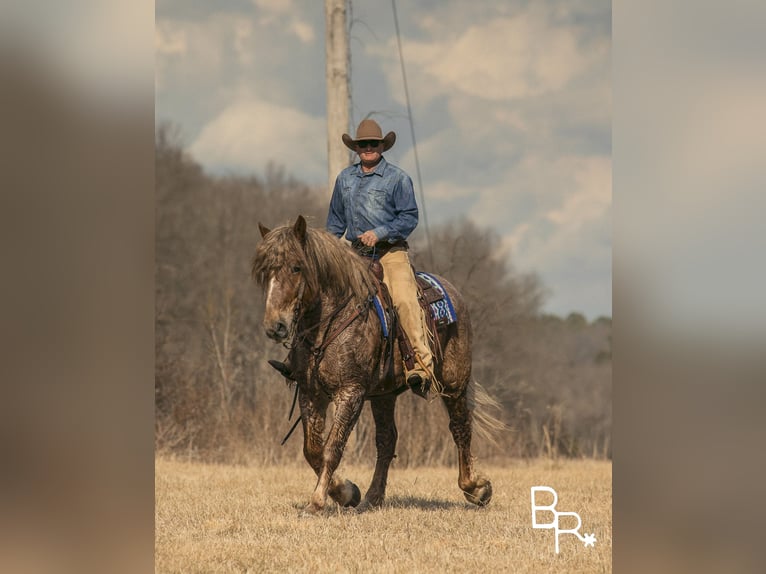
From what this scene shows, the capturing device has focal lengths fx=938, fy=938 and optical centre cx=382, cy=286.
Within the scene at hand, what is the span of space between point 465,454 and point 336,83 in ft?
19.9

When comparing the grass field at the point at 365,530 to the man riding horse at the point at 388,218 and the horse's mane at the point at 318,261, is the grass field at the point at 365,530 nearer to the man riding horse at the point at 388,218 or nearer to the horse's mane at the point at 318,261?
the man riding horse at the point at 388,218

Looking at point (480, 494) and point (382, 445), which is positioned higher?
point (382, 445)

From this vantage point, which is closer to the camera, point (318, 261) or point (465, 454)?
point (318, 261)

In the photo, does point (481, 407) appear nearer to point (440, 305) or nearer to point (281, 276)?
point (440, 305)

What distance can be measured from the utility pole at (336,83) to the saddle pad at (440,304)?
4.36 metres

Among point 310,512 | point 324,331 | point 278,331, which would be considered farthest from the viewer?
point 324,331

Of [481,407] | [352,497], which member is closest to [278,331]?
[352,497]

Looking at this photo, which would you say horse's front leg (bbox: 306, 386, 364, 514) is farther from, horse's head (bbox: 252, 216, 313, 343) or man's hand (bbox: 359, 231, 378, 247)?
man's hand (bbox: 359, 231, 378, 247)

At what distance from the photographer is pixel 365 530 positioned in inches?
278

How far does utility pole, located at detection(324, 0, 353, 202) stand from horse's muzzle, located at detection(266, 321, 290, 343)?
20.1 ft

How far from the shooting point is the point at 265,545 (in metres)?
6.34

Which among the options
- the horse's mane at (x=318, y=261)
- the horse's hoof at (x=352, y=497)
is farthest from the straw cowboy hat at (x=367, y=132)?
the horse's hoof at (x=352, y=497)
